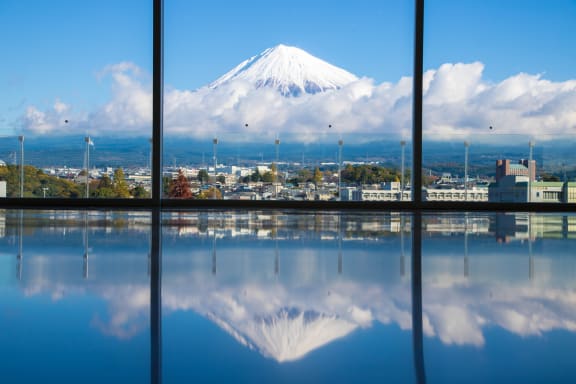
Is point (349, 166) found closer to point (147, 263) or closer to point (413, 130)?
point (413, 130)

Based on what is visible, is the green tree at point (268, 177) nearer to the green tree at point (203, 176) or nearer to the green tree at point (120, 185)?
the green tree at point (203, 176)

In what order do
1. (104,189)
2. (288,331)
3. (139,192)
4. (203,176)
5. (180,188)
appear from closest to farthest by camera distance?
(288,331), (139,192), (180,188), (104,189), (203,176)

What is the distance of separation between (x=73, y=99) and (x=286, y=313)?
5.89 meters

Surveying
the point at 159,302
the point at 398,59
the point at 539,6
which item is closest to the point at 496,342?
the point at 159,302

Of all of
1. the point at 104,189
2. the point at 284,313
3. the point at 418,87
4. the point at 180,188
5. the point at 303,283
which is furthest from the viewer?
the point at 104,189

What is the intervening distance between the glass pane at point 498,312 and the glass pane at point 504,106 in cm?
376

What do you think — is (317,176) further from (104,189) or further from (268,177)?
(104,189)

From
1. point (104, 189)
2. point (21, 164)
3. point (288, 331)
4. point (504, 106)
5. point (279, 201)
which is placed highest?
point (504, 106)

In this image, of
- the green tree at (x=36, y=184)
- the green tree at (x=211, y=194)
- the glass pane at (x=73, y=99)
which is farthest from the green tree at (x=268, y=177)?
the green tree at (x=36, y=184)

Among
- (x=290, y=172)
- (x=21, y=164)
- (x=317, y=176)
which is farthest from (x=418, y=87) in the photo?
(x=21, y=164)

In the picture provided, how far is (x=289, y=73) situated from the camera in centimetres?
684

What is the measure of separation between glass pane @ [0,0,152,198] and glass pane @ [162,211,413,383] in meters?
4.06

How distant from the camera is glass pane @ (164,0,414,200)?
6535 mm

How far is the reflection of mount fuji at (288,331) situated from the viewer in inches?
43.4
